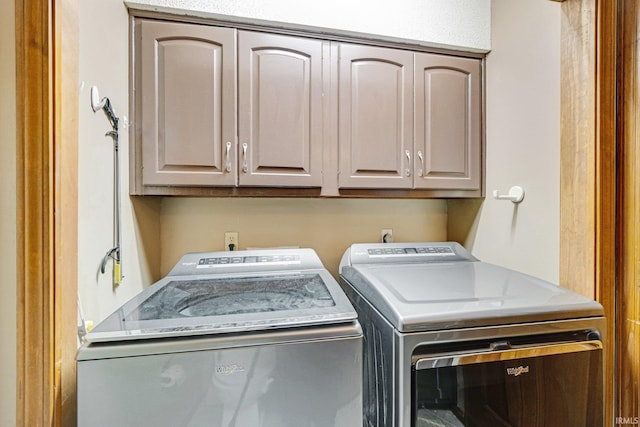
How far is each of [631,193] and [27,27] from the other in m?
1.86

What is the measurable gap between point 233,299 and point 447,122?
1.41 m

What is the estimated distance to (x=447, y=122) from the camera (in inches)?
64.2

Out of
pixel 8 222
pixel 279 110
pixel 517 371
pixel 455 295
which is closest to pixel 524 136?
pixel 455 295

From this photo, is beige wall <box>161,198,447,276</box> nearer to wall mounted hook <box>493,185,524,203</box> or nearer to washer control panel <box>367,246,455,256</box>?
washer control panel <box>367,246,455,256</box>

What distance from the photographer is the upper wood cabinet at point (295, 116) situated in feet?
4.37

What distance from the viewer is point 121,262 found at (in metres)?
1.10

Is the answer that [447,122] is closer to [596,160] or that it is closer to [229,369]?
[596,160]

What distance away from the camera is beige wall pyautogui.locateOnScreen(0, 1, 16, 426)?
25.2 inches

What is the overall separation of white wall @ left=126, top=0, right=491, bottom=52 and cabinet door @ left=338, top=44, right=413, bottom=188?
107mm

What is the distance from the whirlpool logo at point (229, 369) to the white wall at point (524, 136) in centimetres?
134

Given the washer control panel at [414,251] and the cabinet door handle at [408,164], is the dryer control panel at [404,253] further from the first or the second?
the cabinet door handle at [408,164]

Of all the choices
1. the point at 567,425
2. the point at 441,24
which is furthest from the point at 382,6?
the point at 567,425

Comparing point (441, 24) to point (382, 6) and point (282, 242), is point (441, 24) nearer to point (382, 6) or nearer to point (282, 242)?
→ point (382, 6)

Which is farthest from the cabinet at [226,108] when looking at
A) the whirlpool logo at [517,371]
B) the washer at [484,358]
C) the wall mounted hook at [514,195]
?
the whirlpool logo at [517,371]
